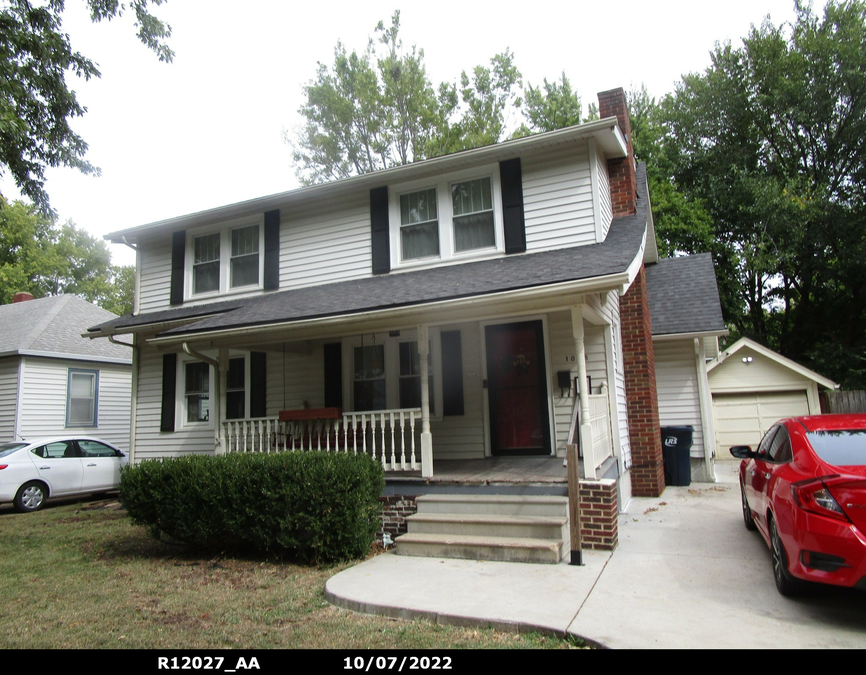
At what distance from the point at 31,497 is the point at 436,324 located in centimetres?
865

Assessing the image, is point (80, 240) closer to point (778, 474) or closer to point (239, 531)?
point (239, 531)

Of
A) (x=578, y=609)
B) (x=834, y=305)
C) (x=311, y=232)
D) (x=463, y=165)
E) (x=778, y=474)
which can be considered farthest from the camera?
(x=834, y=305)

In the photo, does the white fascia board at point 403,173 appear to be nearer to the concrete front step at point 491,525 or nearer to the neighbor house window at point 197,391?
the neighbor house window at point 197,391

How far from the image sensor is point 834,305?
22.8m

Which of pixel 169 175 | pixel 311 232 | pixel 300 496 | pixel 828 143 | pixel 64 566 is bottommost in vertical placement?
pixel 64 566

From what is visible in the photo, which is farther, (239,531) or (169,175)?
(169,175)

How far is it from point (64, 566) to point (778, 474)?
7.22 meters

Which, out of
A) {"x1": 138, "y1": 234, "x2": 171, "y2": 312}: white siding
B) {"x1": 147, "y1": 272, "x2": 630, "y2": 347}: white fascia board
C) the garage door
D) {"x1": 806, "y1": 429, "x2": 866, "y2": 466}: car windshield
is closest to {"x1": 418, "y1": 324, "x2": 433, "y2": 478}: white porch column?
{"x1": 147, "y1": 272, "x2": 630, "y2": 347}: white fascia board

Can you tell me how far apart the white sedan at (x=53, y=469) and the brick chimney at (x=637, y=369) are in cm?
1036

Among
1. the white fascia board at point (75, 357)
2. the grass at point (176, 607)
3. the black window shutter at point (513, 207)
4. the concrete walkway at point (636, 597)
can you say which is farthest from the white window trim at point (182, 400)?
the concrete walkway at point (636, 597)

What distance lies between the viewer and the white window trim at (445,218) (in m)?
9.12

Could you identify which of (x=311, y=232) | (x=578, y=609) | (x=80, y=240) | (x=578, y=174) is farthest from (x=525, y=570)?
(x=80, y=240)

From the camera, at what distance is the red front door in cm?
880

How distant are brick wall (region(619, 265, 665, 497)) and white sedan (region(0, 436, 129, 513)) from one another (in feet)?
33.9
